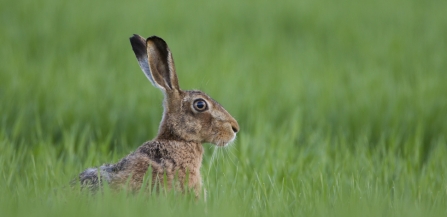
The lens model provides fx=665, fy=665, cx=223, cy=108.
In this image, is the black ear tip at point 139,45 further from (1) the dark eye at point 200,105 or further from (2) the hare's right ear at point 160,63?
(1) the dark eye at point 200,105

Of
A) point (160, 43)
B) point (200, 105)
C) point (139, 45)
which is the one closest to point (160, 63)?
point (160, 43)

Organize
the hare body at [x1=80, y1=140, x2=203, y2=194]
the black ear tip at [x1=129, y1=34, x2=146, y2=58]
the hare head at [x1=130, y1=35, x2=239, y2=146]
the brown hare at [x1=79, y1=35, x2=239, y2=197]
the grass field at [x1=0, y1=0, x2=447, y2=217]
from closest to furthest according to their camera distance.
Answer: the hare body at [x1=80, y1=140, x2=203, y2=194] → the brown hare at [x1=79, y1=35, x2=239, y2=197] → the grass field at [x1=0, y1=0, x2=447, y2=217] → the hare head at [x1=130, y1=35, x2=239, y2=146] → the black ear tip at [x1=129, y1=34, x2=146, y2=58]

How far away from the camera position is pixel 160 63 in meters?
4.06

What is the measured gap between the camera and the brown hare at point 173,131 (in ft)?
11.9

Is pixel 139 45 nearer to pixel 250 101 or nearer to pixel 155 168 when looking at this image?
pixel 155 168

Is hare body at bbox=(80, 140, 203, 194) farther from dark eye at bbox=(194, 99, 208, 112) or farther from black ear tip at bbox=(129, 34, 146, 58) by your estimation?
black ear tip at bbox=(129, 34, 146, 58)

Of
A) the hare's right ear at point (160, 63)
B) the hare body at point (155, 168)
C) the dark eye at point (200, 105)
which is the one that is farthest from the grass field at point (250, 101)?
the hare's right ear at point (160, 63)

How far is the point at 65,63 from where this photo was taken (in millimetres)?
Result: 7797

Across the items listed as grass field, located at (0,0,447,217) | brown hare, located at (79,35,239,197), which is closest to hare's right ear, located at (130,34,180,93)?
brown hare, located at (79,35,239,197)

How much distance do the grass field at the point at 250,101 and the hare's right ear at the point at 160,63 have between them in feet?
1.83

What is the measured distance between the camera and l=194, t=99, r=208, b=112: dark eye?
4020mm

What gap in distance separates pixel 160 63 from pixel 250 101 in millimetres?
2740

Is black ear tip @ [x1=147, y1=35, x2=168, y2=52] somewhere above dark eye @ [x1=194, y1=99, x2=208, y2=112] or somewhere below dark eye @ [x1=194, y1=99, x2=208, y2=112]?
above

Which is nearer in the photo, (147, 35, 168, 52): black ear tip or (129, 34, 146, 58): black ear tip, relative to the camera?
(147, 35, 168, 52): black ear tip
